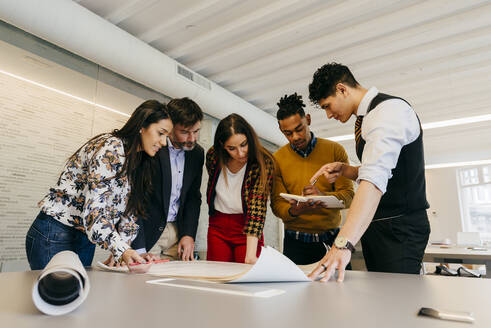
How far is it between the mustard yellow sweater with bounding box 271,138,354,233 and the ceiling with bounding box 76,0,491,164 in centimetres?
146

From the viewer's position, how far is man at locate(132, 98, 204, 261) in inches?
61.8

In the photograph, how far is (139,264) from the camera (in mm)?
961

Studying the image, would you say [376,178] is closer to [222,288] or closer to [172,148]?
[222,288]

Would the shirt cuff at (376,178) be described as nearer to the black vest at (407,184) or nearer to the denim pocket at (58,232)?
the black vest at (407,184)

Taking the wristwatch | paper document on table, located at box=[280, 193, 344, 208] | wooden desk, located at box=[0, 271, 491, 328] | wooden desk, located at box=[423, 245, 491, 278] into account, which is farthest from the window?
wooden desk, located at box=[0, 271, 491, 328]

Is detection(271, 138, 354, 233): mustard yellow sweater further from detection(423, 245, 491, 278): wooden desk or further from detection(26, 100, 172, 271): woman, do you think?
detection(423, 245, 491, 278): wooden desk

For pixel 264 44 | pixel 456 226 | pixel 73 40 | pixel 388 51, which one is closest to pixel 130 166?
pixel 73 40

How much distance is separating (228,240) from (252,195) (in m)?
0.24

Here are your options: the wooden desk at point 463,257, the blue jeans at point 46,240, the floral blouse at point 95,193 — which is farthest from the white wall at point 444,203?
the blue jeans at point 46,240

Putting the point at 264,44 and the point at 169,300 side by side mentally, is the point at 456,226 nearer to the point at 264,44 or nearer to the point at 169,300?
the point at 264,44

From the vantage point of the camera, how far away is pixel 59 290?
496mm

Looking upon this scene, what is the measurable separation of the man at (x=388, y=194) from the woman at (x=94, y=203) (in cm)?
64

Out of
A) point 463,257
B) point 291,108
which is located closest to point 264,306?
point 291,108

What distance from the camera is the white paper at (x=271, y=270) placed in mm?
696
